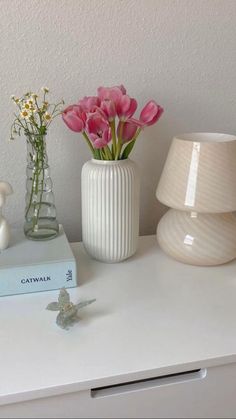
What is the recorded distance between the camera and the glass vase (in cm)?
87

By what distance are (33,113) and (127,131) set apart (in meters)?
0.19

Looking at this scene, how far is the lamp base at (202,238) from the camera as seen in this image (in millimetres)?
870

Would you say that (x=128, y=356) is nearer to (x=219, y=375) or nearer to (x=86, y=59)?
(x=219, y=375)

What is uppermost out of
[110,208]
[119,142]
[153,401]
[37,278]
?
[119,142]

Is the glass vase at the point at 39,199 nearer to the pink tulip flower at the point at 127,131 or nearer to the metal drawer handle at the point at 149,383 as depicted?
the pink tulip flower at the point at 127,131

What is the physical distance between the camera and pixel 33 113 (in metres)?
0.84

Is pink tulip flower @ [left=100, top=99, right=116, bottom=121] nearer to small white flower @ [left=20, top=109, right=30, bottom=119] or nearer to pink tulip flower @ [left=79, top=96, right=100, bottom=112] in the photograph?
pink tulip flower @ [left=79, top=96, right=100, bottom=112]

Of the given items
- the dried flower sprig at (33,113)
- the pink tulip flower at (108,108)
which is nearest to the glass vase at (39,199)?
the dried flower sprig at (33,113)

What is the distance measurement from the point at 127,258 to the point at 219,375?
34 cm

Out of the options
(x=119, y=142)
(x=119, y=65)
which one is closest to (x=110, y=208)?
(x=119, y=142)

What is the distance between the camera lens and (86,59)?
37.1 inches

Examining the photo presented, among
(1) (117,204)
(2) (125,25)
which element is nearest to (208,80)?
(2) (125,25)

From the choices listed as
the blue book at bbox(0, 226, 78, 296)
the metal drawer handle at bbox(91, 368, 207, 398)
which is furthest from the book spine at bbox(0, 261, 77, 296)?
the metal drawer handle at bbox(91, 368, 207, 398)

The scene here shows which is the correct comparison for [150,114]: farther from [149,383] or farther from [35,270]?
[149,383]
